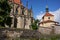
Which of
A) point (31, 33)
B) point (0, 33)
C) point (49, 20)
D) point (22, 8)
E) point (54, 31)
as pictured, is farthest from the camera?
point (49, 20)

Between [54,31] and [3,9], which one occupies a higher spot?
[3,9]

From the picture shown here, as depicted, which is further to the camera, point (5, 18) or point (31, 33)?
point (5, 18)

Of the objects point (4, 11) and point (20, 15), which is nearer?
point (4, 11)

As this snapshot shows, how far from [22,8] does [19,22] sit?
7834 millimetres

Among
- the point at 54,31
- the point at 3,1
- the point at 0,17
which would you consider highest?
the point at 3,1

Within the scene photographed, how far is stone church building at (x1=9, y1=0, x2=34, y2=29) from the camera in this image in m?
72.6

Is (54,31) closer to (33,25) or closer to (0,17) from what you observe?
(0,17)

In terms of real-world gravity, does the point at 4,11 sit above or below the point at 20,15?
below

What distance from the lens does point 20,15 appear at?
7531cm

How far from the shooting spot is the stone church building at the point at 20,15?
7256cm

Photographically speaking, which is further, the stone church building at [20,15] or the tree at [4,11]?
the stone church building at [20,15]

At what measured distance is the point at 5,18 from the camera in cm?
4175

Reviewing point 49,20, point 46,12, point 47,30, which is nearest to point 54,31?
point 47,30

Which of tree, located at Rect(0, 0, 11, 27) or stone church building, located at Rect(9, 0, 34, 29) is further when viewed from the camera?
stone church building, located at Rect(9, 0, 34, 29)
